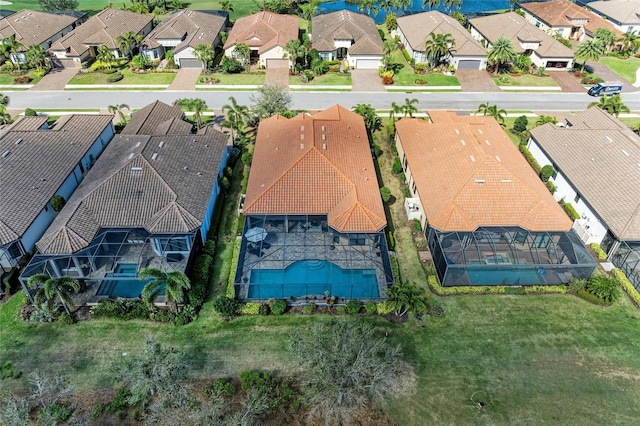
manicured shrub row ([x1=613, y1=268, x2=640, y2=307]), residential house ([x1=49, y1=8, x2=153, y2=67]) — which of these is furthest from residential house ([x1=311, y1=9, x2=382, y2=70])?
manicured shrub row ([x1=613, y1=268, x2=640, y2=307])

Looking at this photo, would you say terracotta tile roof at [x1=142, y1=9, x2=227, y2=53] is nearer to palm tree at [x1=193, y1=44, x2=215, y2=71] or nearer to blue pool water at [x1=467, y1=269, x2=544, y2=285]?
palm tree at [x1=193, y1=44, x2=215, y2=71]

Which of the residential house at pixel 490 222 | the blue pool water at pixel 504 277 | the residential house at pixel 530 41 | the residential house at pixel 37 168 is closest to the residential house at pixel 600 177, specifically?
the residential house at pixel 490 222

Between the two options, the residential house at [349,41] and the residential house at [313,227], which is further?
the residential house at [349,41]

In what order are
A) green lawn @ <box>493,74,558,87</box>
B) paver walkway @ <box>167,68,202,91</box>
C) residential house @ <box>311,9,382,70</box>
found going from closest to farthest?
paver walkway @ <box>167,68,202,91</box>, green lawn @ <box>493,74,558,87</box>, residential house @ <box>311,9,382,70</box>

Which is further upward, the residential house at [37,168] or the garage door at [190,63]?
the residential house at [37,168]

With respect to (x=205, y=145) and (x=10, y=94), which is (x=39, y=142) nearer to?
(x=205, y=145)

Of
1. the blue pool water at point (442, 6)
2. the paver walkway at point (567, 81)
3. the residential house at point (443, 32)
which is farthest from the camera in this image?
the blue pool water at point (442, 6)

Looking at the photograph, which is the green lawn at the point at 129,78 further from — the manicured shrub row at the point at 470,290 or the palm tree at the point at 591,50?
the palm tree at the point at 591,50
